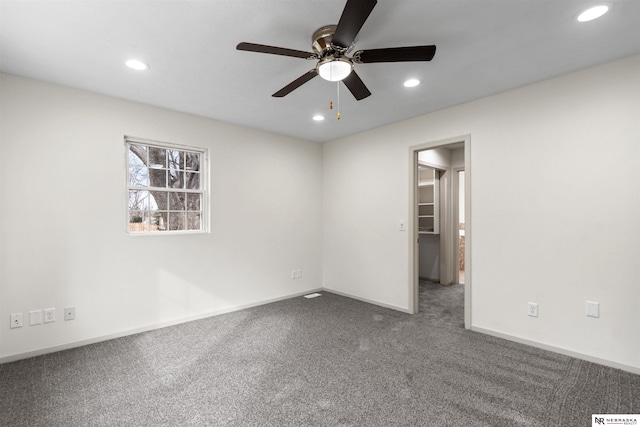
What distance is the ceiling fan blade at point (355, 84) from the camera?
2191mm

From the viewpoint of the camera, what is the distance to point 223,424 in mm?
1833

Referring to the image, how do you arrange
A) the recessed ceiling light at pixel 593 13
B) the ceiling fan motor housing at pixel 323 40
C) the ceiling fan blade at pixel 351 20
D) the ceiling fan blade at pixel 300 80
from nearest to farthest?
1. the ceiling fan blade at pixel 351 20
2. the recessed ceiling light at pixel 593 13
3. the ceiling fan motor housing at pixel 323 40
4. the ceiling fan blade at pixel 300 80

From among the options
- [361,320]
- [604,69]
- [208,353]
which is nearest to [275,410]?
[208,353]

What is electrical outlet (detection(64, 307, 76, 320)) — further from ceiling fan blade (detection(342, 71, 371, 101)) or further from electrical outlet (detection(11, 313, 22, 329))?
ceiling fan blade (detection(342, 71, 371, 101))

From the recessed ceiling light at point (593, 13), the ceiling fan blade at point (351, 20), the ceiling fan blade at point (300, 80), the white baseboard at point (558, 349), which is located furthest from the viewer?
the white baseboard at point (558, 349)

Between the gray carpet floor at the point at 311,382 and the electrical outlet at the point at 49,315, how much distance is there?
31cm

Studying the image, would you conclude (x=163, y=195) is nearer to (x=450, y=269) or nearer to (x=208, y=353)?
(x=208, y=353)

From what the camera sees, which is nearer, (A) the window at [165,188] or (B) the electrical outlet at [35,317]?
(B) the electrical outlet at [35,317]

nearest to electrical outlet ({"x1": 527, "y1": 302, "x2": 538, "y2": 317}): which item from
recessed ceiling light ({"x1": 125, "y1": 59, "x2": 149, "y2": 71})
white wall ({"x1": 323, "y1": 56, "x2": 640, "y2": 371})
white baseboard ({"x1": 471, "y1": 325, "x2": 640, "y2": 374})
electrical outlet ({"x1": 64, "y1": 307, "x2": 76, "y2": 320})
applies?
white wall ({"x1": 323, "y1": 56, "x2": 640, "y2": 371})

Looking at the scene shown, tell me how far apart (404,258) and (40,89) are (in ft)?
13.8

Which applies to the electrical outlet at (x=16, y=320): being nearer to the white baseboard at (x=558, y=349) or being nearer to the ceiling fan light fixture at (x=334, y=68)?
the ceiling fan light fixture at (x=334, y=68)

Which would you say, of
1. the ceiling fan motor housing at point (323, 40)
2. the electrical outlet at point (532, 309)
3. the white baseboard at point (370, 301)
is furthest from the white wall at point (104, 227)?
the electrical outlet at point (532, 309)

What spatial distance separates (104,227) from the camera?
10.2 feet

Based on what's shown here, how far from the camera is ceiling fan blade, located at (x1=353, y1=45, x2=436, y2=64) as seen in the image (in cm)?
185
